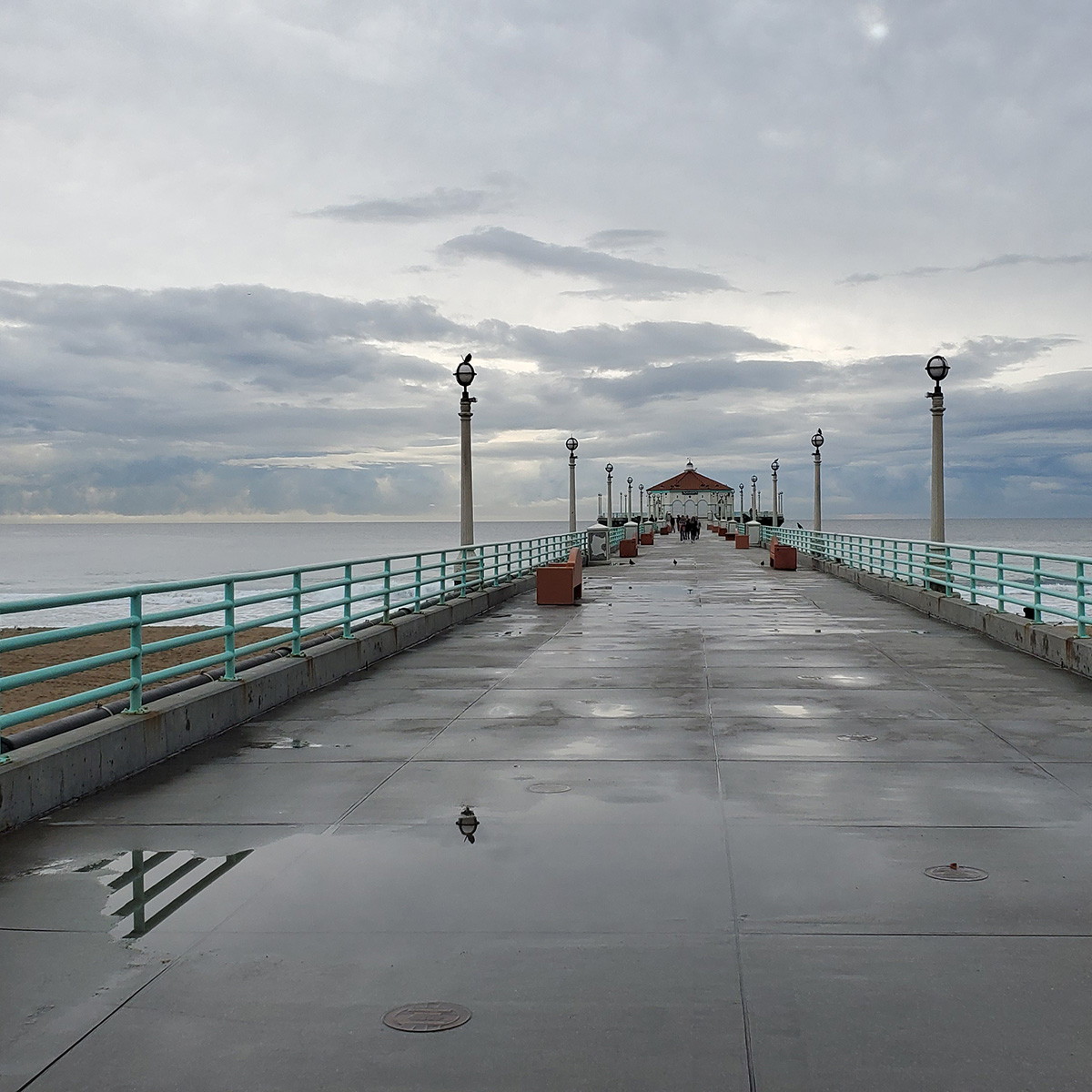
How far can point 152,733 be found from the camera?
9.19 meters

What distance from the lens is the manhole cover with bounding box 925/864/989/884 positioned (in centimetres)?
601

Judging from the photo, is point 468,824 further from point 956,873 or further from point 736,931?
point 956,873

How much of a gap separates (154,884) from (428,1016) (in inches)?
91.4

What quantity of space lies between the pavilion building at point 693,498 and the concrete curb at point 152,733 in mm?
128164

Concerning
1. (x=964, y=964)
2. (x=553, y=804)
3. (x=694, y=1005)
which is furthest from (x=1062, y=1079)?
(x=553, y=804)

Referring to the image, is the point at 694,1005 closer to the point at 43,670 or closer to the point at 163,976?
the point at 163,976

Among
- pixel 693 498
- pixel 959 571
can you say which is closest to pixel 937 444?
A: pixel 959 571

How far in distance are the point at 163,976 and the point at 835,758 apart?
5.81 meters

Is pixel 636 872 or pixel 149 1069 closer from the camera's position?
pixel 149 1069

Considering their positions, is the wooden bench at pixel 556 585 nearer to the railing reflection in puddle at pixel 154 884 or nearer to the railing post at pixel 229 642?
the railing post at pixel 229 642

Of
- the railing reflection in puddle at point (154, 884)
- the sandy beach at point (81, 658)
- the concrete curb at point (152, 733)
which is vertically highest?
the concrete curb at point (152, 733)

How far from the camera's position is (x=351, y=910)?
5539 millimetres


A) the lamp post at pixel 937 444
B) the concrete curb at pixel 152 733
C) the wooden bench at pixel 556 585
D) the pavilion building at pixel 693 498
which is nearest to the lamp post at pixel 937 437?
the lamp post at pixel 937 444

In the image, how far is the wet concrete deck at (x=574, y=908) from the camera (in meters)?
4.05
